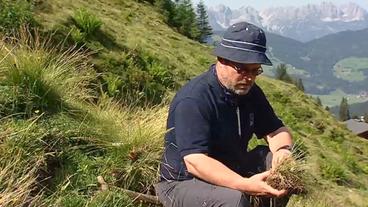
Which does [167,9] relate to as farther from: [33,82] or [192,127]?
[192,127]

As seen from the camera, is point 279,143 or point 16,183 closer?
point 16,183

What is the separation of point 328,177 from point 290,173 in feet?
19.8

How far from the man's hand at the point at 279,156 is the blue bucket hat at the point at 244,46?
0.72 metres

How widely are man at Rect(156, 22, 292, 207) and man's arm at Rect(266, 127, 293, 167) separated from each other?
0.05 feet

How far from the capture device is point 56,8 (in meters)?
9.61

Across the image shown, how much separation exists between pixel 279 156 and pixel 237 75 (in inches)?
30.2

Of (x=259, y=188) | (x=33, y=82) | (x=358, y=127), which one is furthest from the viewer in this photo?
(x=358, y=127)

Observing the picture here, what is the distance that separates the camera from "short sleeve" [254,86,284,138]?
169 inches

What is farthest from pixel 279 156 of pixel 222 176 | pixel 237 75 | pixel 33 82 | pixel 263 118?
pixel 33 82

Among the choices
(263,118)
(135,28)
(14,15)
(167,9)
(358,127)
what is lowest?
(358,127)

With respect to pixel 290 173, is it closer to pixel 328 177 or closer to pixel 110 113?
pixel 110 113

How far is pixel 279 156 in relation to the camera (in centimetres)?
411

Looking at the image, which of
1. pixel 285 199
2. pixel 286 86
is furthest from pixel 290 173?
pixel 286 86

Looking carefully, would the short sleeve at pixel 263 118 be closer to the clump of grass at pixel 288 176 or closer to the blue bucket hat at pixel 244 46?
the clump of grass at pixel 288 176
